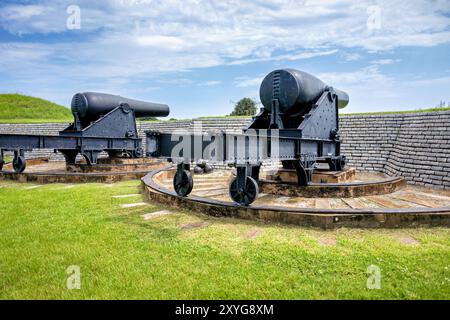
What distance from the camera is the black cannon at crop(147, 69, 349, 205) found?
4.44 metres

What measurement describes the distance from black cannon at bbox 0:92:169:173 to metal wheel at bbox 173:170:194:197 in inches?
234

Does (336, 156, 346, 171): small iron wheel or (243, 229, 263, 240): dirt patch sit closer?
Result: (243, 229, 263, 240): dirt patch

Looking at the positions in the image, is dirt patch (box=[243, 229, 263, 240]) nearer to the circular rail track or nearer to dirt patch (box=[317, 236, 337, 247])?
the circular rail track

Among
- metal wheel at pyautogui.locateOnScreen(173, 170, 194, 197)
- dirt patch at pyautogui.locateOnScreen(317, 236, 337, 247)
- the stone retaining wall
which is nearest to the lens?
dirt patch at pyautogui.locateOnScreen(317, 236, 337, 247)

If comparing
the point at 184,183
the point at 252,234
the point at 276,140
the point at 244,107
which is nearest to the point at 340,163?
the point at 276,140

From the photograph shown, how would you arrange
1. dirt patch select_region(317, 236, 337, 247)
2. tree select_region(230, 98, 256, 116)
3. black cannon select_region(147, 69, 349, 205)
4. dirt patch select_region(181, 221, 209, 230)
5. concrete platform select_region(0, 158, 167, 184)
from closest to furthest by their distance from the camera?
dirt patch select_region(317, 236, 337, 247) < dirt patch select_region(181, 221, 209, 230) < black cannon select_region(147, 69, 349, 205) < concrete platform select_region(0, 158, 167, 184) < tree select_region(230, 98, 256, 116)

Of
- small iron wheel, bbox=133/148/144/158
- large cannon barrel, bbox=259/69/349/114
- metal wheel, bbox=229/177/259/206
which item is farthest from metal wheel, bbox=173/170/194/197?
small iron wheel, bbox=133/148/144/158

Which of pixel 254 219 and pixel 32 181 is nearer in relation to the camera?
pixel 254 219

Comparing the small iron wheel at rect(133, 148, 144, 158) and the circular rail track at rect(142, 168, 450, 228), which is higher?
the small iron wheel at rect(133, 148, 144, 158)

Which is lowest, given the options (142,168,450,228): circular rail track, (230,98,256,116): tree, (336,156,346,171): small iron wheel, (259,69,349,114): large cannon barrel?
(142,168,450,228): circular rail track

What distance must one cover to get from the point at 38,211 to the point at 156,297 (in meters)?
3.64

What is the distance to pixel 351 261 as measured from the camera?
10.1 ft

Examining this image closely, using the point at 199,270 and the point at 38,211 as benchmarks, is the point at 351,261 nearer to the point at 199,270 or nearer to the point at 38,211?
the point at 199,270
